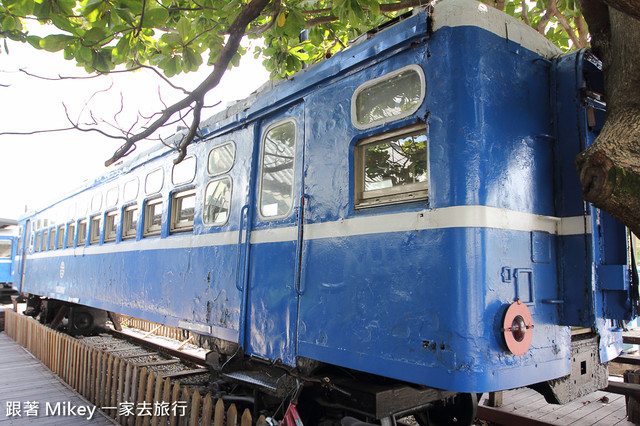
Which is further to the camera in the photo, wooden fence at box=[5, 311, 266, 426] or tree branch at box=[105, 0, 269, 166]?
wooden fence at box=[5, 311, 266, 426]

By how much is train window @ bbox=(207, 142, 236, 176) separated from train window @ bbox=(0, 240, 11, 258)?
1983cm

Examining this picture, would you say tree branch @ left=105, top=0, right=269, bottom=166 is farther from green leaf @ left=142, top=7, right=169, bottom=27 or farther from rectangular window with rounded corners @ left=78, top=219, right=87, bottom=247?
rectangular window with rounded corners @ left=78, top=219, right=87, bottom=247

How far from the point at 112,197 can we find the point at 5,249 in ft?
54.8

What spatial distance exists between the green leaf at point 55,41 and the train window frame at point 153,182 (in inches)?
94.4

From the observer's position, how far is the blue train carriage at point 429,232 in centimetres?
252

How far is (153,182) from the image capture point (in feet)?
20.1

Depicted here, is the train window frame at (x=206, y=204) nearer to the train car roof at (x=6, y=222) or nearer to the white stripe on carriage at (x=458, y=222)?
the white stripe on carriage at (x=458, y=222)

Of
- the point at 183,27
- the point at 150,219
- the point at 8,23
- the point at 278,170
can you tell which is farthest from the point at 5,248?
the point at 278,170

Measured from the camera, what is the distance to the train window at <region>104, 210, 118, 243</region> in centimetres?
739

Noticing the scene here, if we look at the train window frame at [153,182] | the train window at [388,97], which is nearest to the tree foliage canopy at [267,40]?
the train window at [388,97]

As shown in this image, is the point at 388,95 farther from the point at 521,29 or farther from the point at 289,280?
the point at 289,280

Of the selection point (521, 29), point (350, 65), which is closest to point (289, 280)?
point (350, 65)

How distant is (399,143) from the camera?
2.85 meters

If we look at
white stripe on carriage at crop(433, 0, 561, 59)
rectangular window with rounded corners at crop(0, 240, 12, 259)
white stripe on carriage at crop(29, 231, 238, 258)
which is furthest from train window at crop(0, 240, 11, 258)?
white stripe on carriage at crop(433, 0, 561, 59)
